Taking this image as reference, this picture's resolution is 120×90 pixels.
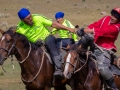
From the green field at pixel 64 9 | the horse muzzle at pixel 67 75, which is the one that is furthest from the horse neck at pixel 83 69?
the green field at pixel 64 9

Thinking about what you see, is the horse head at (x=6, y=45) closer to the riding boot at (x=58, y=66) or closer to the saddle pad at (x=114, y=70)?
the riding boot at (x=58, y=66)

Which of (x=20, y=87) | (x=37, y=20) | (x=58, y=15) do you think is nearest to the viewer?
(x=37, y=20)

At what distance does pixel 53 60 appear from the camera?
37.3 feet

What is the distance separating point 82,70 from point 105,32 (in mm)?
989

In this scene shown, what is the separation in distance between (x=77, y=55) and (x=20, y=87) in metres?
6.51

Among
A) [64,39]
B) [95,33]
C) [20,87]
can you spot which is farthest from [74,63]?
[20,87]

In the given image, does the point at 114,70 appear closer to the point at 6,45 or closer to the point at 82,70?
the point at 82,70

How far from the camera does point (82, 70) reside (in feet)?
32.5

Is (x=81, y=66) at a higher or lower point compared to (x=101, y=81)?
higher

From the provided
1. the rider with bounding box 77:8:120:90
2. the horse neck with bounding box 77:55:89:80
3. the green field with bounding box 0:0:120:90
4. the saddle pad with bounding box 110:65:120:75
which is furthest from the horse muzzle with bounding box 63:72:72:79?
the green field with bounding box 0:0:120:90

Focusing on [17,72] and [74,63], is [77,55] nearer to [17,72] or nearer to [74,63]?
[74,63]

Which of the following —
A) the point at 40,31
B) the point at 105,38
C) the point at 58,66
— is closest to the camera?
the point at 105,38

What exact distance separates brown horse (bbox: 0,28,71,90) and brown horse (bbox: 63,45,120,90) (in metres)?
1.44

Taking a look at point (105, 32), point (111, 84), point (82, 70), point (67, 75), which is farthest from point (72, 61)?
point (111, 84)
